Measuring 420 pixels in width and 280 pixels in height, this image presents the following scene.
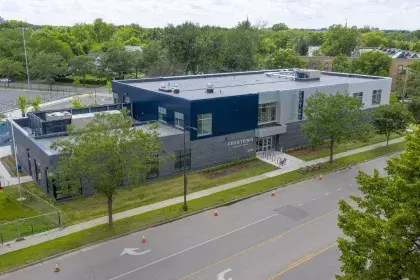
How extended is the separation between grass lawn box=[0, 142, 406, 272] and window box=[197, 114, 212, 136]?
7.27m

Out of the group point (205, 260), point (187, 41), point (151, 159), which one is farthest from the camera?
point (187, 41)

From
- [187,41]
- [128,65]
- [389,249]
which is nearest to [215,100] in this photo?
[389,249]

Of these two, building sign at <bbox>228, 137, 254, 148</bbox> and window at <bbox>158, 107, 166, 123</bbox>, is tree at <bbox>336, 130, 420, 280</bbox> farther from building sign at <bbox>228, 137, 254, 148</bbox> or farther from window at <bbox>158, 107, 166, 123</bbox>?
window at <bbox>158, 107, 166, 123</bbox>

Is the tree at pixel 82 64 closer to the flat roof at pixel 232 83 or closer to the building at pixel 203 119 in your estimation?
the flat roof at pixel 232 83

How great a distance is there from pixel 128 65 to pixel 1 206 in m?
60.6

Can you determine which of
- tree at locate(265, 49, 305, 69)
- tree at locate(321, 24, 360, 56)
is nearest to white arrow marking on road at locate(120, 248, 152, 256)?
tree at locate(265, 49, 305, 69)

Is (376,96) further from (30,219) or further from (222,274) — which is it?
(30,219)

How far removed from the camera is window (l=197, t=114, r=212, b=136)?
121 feet

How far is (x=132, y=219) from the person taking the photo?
87.9 feet

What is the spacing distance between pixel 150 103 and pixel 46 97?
4238 cm

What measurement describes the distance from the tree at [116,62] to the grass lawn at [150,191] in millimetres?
54383

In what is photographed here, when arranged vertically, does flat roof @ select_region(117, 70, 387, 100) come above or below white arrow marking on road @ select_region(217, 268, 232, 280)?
above

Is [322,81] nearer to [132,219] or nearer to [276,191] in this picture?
[276,191]

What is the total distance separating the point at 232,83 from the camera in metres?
48.3
